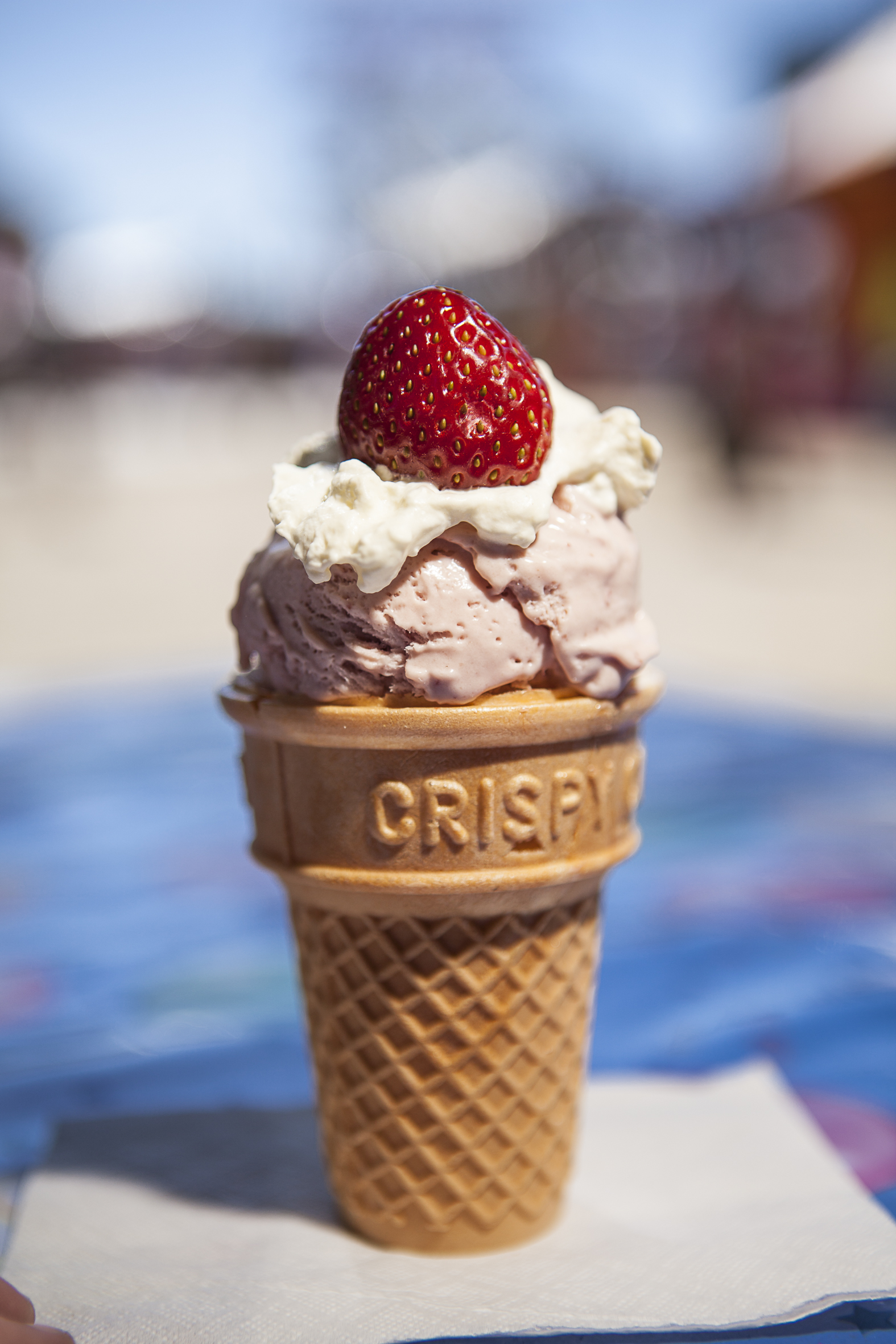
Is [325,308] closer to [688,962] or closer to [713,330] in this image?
[713,330]

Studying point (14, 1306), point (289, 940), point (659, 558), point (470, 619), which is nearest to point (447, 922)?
point (470, 619)

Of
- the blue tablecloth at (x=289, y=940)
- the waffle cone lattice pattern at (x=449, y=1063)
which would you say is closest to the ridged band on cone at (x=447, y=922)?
the waffle cone lattice pattern at (x=449, y=1063)

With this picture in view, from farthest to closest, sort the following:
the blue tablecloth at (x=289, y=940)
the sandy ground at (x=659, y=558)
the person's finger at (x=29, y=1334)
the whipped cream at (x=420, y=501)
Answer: the sandy ground at (x=659, y=558) < the blue tablecloth at (x=289, y=940) < the whipped cream at (x=420, y=501) < the person's finger at (x=29, y=1334)

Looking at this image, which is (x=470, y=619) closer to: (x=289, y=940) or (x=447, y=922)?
(x=447, y=922)

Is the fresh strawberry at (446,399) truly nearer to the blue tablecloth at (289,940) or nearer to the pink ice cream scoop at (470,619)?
the pink ice cream scoop at (470,619)

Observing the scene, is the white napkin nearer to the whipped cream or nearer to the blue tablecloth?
the blue tablecloth
